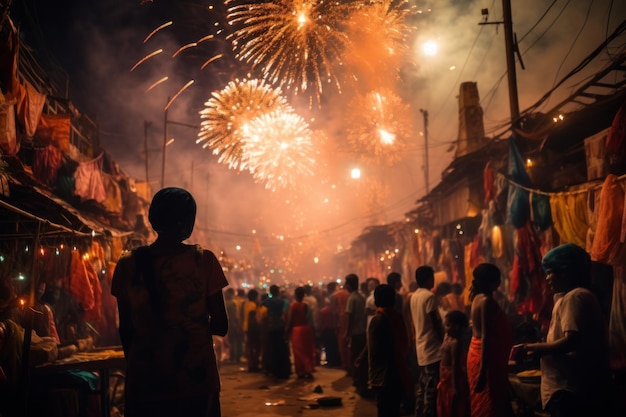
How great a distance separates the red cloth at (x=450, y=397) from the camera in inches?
223

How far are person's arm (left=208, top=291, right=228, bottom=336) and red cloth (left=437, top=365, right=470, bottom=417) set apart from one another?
3.83 meters

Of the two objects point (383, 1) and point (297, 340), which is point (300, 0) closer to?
point (383, 1)

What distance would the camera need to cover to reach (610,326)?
711 cm

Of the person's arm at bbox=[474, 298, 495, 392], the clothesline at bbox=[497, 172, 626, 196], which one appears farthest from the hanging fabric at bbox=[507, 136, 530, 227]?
the person's arm at bbox=[474, 298, 495, 392]

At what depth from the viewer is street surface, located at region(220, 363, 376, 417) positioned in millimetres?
8383

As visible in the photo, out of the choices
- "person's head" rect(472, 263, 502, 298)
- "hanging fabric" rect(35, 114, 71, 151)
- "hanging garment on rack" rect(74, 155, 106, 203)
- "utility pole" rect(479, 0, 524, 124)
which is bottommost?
"person's head" rect(472, 263, 502, 298)

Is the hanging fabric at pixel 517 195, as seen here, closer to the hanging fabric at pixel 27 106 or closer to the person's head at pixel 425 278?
the person's head at pixel 425 278

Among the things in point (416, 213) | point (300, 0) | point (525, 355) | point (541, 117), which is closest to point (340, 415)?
point (525, 355)

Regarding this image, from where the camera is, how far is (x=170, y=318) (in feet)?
8.71

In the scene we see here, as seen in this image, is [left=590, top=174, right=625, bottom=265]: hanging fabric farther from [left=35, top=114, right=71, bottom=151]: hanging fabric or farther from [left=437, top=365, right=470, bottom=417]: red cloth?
[left=35, top=114, right=71, bottom=151]: hanging fabric

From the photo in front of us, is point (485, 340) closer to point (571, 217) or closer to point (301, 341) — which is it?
point (571, 217)

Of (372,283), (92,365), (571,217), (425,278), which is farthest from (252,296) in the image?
(571,217)

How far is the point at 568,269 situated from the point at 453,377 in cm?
262

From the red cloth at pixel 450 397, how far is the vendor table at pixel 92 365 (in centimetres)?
393
